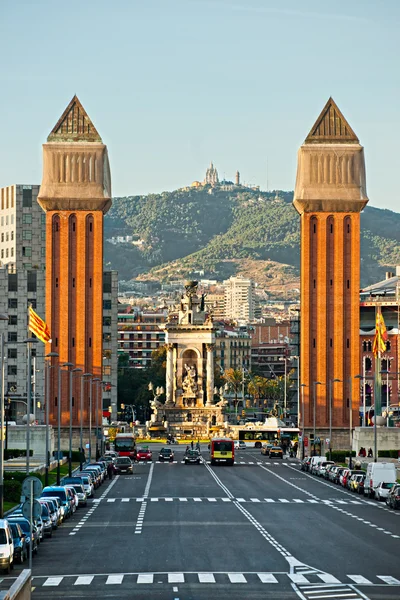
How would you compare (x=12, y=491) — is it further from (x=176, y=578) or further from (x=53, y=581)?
(x=176, y=578)

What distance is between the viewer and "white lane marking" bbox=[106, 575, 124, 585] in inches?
1351

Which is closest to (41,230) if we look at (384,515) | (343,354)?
(343,354)

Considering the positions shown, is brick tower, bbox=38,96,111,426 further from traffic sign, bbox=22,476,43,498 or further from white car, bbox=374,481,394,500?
traffic sign, bbox=22,476,43,498

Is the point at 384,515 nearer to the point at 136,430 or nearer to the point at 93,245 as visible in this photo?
the point at 93,245

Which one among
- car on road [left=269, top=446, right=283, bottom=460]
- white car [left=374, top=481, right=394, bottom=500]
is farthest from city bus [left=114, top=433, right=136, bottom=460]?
white car [left=374, top=481, right=394, bottom=500]

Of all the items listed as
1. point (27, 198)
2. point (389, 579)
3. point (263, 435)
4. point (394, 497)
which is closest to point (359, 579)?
point (389, 579)

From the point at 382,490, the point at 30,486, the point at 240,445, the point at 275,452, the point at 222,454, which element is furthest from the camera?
the point at 240,445

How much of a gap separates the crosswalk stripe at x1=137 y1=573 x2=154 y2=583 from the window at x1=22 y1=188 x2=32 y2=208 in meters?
145

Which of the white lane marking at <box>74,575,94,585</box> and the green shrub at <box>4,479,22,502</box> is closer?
the white lane marking at <box>74,575,94,585</box>

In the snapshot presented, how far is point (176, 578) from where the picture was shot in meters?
35.0

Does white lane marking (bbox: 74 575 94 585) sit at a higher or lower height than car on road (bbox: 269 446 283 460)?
higher

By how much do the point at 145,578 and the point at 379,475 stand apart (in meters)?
36.9

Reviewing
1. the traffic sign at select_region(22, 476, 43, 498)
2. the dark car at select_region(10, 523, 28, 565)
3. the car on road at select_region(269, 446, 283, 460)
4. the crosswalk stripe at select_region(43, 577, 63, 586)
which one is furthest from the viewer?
the car on road at select_region(269, 446, 283, 460)

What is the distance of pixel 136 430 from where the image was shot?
579 ft
